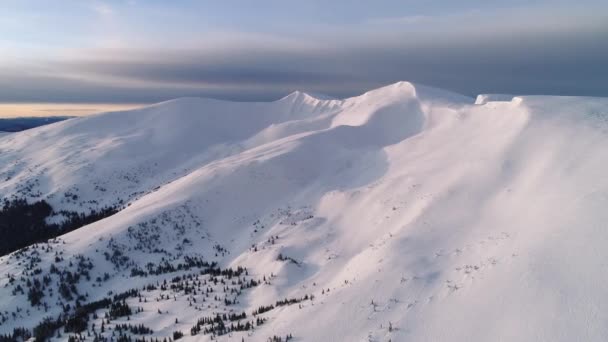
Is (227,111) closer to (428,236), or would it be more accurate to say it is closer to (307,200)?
(307,200)

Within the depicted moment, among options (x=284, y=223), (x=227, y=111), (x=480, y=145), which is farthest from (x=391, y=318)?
(x=227, y=111)

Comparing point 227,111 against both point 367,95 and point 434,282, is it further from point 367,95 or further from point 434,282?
point 434,282

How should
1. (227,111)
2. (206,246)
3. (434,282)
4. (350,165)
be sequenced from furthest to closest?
(227,111), (350,165), (206,246), (434,282)

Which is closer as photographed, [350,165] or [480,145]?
[480,145]

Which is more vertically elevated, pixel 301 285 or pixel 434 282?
pixel 434 282

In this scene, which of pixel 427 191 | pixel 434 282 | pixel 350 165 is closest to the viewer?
pixel 434 282

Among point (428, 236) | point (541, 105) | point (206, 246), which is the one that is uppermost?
point (541, 105)
